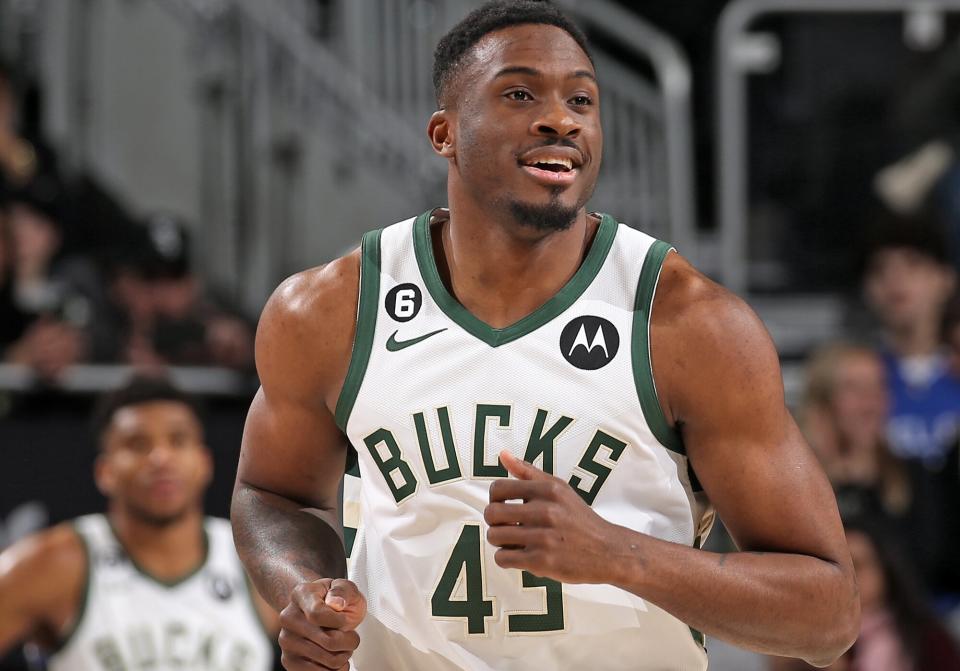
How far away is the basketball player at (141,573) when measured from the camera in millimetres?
5863

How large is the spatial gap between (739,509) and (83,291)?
489cm

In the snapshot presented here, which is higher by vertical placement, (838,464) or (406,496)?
(406,496)

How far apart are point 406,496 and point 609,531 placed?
1.86ft

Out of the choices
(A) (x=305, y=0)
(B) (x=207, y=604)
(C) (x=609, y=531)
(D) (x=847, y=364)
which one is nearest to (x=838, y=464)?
(D) (x=847, y=364)

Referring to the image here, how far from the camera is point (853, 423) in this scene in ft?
20.3

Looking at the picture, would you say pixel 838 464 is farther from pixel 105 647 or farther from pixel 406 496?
pixel 406 496

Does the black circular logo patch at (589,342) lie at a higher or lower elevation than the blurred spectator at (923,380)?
higher

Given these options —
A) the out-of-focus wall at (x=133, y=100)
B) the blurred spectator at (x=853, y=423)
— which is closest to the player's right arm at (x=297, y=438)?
the blurred spectator at (x=853, y=423)

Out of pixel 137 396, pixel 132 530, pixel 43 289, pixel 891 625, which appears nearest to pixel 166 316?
pixel 43 289

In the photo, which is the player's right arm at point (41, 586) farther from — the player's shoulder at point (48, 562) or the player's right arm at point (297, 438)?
the player's right arm at point (297, 438)

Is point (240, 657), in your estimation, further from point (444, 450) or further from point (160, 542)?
point (444, 450)

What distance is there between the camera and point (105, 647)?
5.87m

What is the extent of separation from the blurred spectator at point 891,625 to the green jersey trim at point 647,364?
2725 millimetres

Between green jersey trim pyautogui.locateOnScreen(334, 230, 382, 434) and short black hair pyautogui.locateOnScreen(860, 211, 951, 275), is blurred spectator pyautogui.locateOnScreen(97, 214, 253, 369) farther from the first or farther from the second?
green jersey trim pyautogui.locateOnScreen(334, 230, 382, 434)
